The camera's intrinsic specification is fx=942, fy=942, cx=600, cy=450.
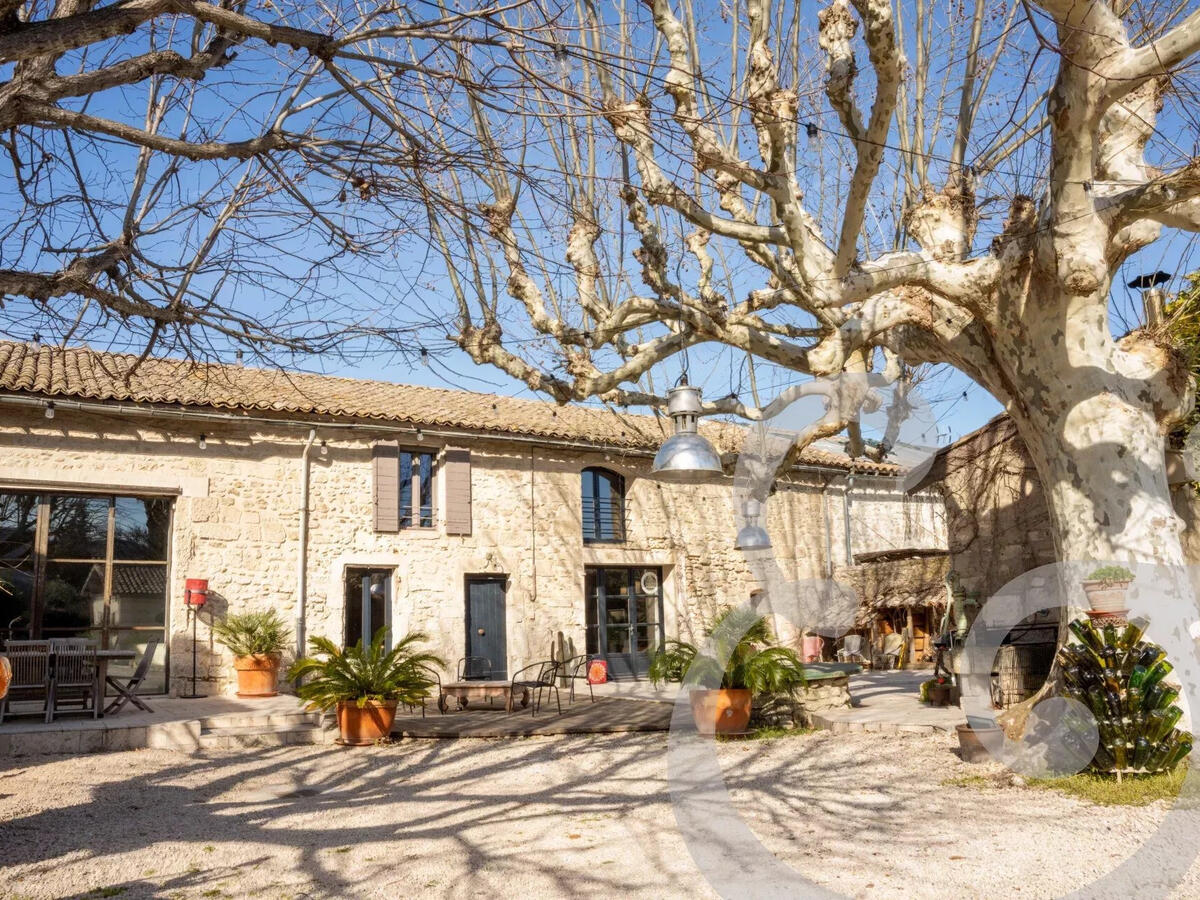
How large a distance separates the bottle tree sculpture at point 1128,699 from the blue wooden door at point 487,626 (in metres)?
10.1

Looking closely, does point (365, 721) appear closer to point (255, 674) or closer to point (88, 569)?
point (255, 674)

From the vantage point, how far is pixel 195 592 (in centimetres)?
1238

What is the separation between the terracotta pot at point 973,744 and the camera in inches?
279

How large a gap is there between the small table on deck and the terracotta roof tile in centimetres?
352

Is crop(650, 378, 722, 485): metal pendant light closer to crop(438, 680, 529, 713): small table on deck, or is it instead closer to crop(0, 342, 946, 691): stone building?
crop(438, 680, 529, 713): small table on deck

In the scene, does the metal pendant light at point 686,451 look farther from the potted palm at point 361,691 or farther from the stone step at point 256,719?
the stone step at point 256,719

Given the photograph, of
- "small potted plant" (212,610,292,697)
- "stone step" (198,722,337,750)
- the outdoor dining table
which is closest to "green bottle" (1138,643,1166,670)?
"stone step" (198,722,337,750)

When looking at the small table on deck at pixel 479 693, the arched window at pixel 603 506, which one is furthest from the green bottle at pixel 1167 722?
the arched window at pixel 603 506

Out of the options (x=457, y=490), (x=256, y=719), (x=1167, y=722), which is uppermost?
(x=457, y=490)

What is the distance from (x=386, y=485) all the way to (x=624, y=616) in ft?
17.0

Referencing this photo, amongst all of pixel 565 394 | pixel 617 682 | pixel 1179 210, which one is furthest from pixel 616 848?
pixel 617 682

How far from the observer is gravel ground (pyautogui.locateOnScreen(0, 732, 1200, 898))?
14.4ft

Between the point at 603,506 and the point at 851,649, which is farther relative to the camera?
the point at 851,649

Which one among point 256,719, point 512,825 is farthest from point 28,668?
point 512,825
